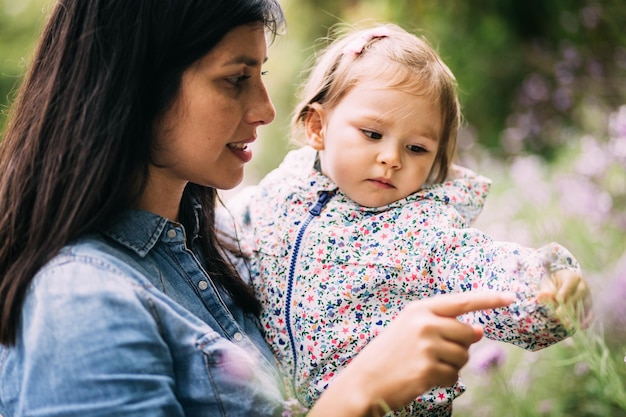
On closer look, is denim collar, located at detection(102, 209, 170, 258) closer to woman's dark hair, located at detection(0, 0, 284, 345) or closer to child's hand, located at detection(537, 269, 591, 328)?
woman's dark hair, located at detection(0, 0, 284, 345)

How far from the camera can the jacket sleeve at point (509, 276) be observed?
134 centimetres

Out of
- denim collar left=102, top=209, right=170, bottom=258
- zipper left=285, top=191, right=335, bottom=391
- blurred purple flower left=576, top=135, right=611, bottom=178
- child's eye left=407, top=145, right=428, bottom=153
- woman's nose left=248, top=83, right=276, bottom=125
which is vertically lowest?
denim collar left=102, top=209, right=170, bottom=258

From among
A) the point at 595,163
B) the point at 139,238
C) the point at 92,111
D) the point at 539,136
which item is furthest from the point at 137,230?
the point at 539,136

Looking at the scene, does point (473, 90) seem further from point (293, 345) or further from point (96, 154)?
point (96, 154)

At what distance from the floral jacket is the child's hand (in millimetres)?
180

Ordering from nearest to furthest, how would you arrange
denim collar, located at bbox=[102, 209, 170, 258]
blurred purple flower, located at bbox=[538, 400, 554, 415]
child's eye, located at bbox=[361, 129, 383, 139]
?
denim collar, located at bbox=[102, 209, 170, 258]
child's eye, located at bbox=[361, 129, 383, 139]
blurred purple flower, located at bbox=[538, 400, 554, 415]

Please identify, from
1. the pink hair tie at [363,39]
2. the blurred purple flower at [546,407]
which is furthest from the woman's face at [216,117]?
the blurred purple flower at [546,407]

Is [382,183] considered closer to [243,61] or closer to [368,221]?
[368,221]

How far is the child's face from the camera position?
5.74ft

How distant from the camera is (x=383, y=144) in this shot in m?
1.76

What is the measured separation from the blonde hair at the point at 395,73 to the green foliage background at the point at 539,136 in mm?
189

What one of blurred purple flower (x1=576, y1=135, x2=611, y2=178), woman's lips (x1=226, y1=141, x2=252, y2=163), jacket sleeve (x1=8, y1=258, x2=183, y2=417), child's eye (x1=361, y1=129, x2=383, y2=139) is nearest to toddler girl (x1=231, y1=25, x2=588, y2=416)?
child's eye (x1=361, y1=129, x2=383, y2=139)

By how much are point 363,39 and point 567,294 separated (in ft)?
3.19

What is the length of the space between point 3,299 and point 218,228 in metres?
0.70
